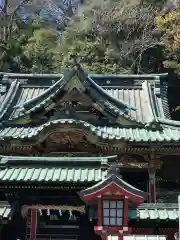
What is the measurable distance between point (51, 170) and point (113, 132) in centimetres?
262

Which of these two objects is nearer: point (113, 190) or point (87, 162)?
point (113, 190)

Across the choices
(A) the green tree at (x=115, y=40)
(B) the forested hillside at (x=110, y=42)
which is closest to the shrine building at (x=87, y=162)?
(B) the forested hillside at (x=110, y=42)

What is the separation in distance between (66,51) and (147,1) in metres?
7.72

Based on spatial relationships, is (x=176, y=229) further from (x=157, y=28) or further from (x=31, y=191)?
(x=157, y=28)

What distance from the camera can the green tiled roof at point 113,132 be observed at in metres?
10.8

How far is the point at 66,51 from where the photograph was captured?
108 feet

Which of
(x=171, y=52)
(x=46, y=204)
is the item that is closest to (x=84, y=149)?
(x=46, y=204)

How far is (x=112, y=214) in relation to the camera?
786 centimetres

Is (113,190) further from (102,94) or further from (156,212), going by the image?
(102,94)

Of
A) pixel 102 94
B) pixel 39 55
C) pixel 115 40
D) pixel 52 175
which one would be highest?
pixel 115 40

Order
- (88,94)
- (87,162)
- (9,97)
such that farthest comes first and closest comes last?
(9,97) < (88,94) < (87,162)

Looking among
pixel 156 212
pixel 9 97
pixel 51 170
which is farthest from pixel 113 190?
pixel 9 97

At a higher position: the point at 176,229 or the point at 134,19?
the point at 134,19

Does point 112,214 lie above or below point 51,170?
below
